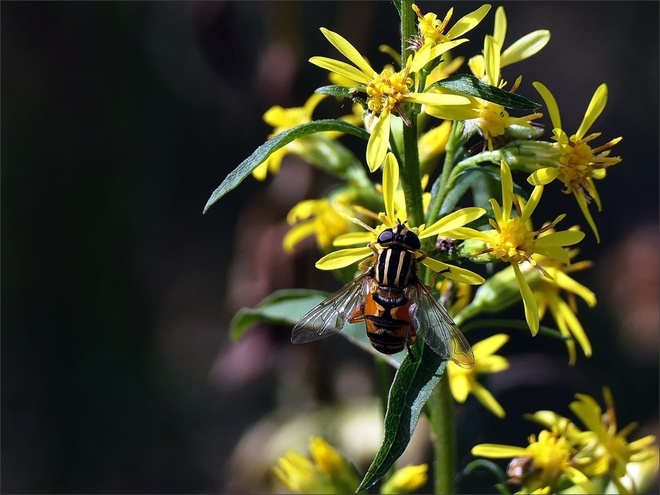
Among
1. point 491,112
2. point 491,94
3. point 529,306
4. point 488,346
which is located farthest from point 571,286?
point 491,94

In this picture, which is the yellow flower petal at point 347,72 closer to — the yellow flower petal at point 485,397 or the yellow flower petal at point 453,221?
the yellow flower petal at point 453,221

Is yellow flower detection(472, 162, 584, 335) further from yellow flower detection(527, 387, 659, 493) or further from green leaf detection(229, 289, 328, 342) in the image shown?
green leaf detection(229, 289, 328, 342)

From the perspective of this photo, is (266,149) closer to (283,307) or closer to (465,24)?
(465,24)

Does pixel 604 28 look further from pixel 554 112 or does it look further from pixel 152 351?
pixel 554 112

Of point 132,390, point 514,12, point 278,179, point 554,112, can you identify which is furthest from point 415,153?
point 514,12

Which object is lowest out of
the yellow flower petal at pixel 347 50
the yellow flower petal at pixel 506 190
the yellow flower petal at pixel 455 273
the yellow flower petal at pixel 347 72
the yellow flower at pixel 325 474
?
the yellow flower at pixel 325 474

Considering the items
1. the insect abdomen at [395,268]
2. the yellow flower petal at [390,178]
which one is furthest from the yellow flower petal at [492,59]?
the insect abdomen at [395,268]

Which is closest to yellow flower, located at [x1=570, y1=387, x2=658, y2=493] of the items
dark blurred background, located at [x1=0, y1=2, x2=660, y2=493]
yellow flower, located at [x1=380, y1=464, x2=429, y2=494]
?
yellow flower, located at [x1=380, y1=464, x2=429, y2=494]
